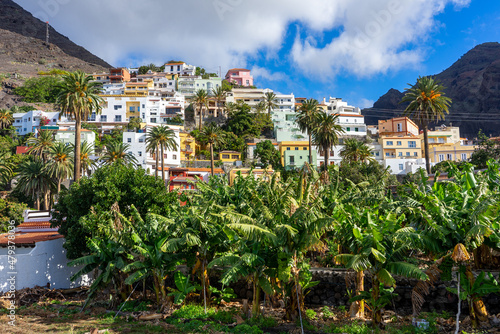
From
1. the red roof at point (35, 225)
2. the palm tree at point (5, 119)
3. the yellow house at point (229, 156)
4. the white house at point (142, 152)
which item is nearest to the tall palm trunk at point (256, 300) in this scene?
the red roof at point (35, 225)

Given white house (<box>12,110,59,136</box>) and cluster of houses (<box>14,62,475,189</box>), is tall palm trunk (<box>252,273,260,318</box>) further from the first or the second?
white house (<box>12,110,59,136</box>)

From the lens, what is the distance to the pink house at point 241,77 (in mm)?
158125

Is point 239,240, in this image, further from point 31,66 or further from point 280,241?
point 31,66

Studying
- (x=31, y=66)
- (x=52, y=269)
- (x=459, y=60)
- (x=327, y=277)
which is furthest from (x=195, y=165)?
(x=459, y=60)

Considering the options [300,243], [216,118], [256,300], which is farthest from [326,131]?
[216,118]

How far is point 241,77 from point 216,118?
60497 millimetres

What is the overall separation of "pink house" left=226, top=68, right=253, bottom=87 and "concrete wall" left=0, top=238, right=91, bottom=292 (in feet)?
447

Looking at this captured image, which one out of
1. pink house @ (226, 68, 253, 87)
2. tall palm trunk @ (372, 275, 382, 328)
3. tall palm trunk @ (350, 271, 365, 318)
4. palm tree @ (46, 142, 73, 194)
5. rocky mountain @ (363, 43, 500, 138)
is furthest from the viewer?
pink house @ (226, 68, 253, 87)

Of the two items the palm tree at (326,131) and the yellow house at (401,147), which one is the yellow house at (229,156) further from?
the yellow house at (401,147)

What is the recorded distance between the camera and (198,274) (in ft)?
72.7

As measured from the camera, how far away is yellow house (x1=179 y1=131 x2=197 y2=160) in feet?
280

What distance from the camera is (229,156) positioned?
272ft

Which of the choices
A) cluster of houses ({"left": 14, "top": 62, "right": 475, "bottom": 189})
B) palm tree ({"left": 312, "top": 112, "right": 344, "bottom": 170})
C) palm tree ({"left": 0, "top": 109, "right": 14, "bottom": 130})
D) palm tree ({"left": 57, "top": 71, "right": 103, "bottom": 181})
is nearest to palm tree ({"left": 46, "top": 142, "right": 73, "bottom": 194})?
palm tree ({"left": 57, "top": 71, "right": 103, "bottom": 181})

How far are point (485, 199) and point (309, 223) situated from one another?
6934mm
